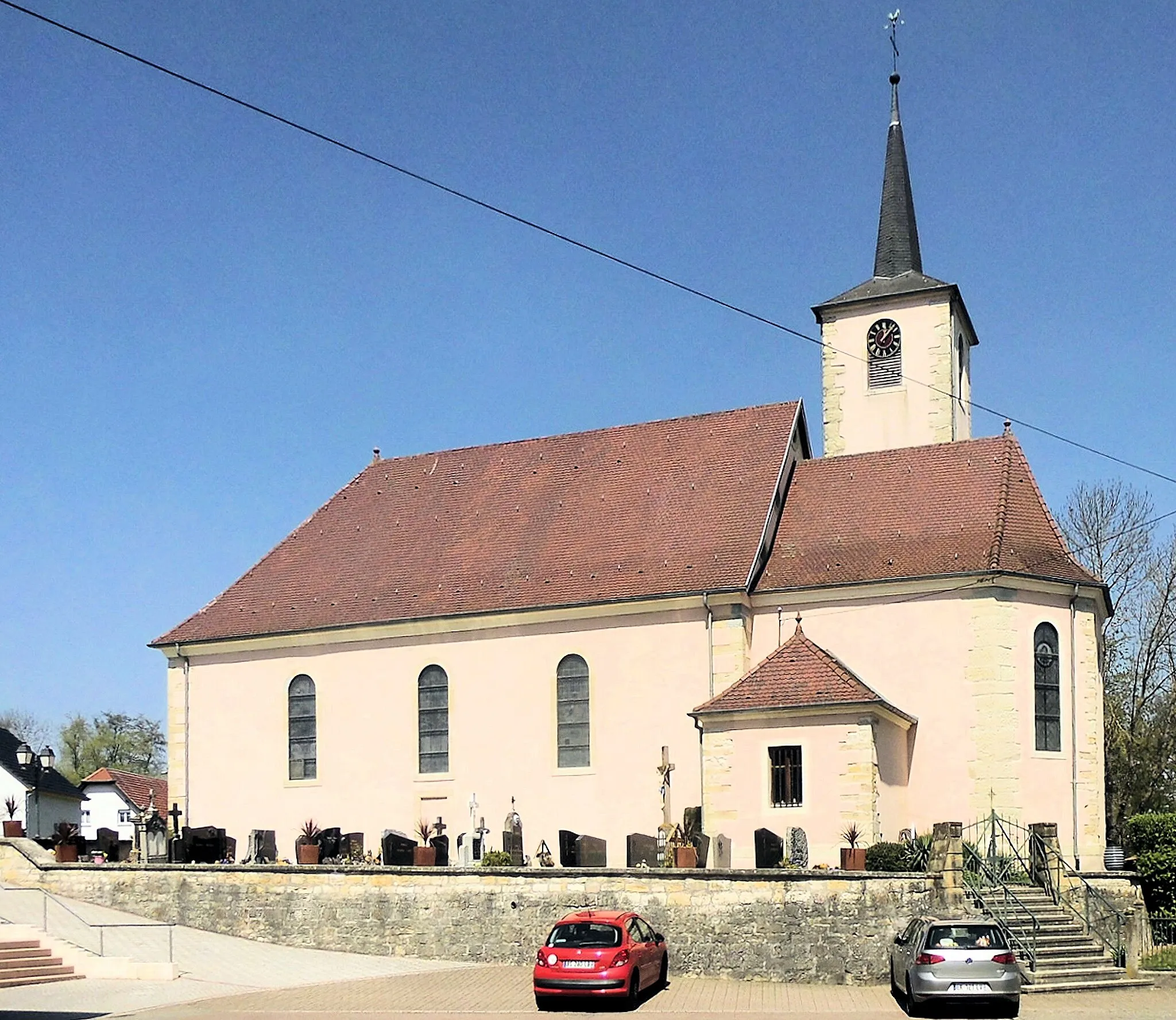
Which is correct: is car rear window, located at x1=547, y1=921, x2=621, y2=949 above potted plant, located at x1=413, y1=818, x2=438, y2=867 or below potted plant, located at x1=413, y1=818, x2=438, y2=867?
below

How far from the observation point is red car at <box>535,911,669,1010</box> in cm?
2167

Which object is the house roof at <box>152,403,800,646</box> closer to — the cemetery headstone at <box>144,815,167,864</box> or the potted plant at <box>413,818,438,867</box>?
the cemetery headstone at <box>144,815,167,864</box>

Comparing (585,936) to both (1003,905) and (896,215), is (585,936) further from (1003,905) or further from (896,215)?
(896,215)

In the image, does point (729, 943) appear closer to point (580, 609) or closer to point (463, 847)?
point (463, 847)

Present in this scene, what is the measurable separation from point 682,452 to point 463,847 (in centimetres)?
1153

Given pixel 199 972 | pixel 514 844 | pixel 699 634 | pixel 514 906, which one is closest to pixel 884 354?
pixel 699 634

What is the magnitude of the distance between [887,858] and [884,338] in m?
16.0

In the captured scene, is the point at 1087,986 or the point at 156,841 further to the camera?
the point at 156,841

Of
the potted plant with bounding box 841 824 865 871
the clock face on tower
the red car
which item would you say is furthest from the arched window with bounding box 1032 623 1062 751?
the red car

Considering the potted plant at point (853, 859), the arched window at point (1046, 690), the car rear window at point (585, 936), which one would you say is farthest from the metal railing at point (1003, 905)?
the car rear window at point (585, 936)

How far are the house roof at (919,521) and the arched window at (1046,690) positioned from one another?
1335mm

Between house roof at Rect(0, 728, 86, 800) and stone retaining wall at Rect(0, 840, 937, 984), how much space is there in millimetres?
26179

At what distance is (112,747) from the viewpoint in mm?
84312

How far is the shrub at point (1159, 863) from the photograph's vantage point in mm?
28938
